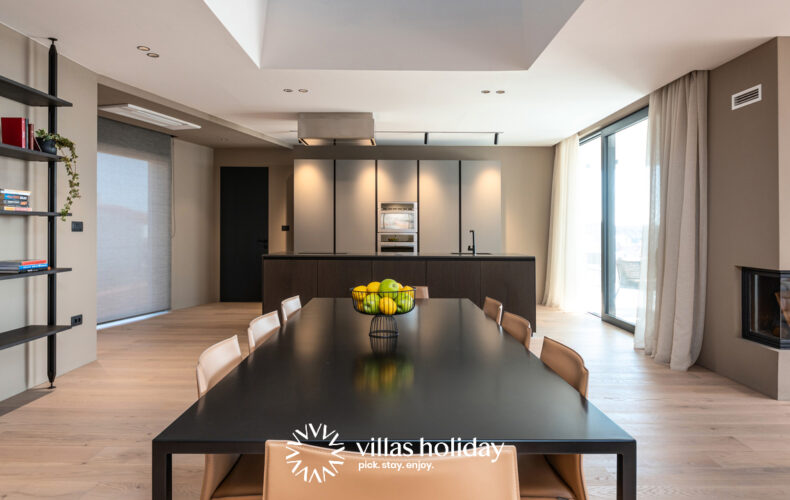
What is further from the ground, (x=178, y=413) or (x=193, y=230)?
(x=193, y=230)

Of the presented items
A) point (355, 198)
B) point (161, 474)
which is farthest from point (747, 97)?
point (355, 198)

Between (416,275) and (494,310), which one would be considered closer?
(494,310)

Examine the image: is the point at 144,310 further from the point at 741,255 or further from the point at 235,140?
the point at 741,255

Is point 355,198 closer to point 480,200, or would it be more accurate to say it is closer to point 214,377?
point 480,200

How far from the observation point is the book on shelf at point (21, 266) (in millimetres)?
3078

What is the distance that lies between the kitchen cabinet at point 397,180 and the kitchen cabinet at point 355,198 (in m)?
0.14

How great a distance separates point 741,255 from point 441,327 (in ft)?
9.90

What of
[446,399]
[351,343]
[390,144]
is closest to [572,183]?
[390,144]

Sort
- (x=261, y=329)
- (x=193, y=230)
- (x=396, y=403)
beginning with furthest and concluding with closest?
(x=193, y=230)
(x=261, y=329)
(x=396, y=403)

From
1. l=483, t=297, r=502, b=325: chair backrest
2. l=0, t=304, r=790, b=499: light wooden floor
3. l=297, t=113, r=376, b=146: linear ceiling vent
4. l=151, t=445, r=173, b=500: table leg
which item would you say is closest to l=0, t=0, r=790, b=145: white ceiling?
l=297, t=113, r=376, b=146: linear ceiling vent

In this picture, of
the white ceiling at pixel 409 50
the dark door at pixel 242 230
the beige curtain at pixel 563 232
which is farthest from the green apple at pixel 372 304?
the dark door at pixel 242 230

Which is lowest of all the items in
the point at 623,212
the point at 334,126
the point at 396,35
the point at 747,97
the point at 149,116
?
the point at 623,212

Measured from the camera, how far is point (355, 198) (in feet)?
24.5

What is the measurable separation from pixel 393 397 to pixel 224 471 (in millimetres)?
549
